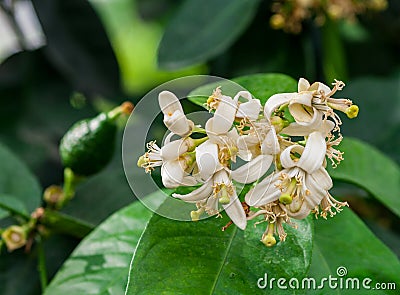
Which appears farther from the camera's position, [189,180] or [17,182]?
[17,182]

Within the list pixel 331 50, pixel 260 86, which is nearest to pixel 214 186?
pixel 260 86

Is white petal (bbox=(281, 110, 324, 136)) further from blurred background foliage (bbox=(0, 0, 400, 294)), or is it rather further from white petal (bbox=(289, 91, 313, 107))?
blurred background foliage (bbox=(0, 0, 400, 294))

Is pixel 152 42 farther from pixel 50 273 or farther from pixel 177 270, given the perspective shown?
pixel 177 270

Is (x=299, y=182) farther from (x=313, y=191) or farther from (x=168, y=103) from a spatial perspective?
(x=168, y=103)

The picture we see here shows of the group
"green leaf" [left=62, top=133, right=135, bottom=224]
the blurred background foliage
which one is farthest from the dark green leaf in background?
"green leaf" [left=62, top=133, right=135, bottom=224]

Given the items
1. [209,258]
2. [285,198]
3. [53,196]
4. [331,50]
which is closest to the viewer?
[285,198]

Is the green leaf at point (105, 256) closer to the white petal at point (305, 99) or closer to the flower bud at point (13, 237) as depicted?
the flower bud at point (13, 237)

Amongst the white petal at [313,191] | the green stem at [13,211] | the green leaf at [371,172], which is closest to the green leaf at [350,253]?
the green leaf at [371,172]
